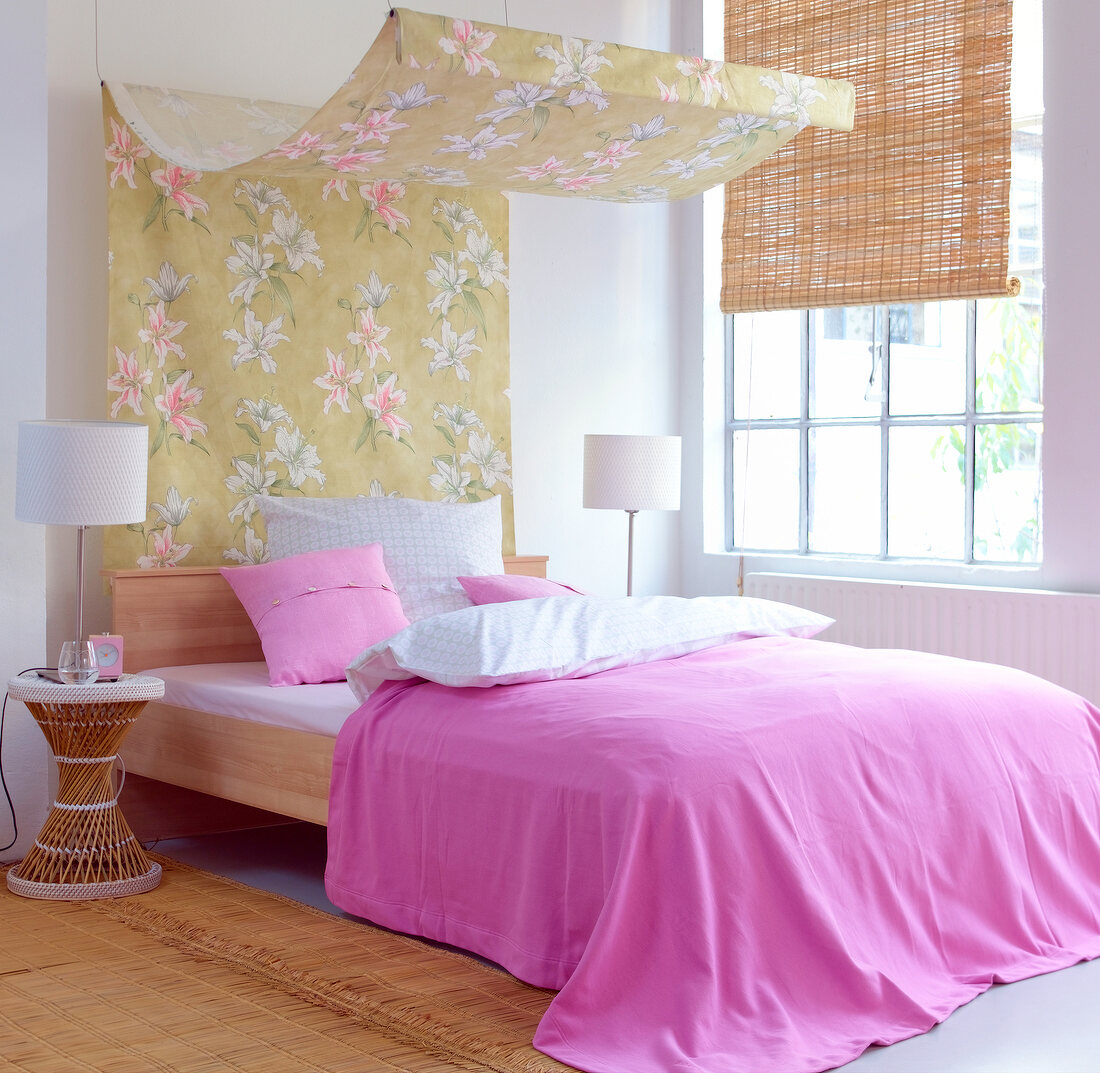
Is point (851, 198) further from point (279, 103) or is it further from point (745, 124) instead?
point (279, 103)

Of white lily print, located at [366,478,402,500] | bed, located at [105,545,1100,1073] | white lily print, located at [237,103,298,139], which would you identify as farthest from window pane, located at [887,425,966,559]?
white lily print, located at [237,103,298,139]

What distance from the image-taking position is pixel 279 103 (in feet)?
15.1

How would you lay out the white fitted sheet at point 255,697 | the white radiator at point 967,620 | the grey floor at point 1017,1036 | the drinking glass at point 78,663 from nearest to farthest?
the grey floor at point 1017,1036, the white fitted sheet at point 255,697, the drinking glass at point 78,663, the white radiator at point 967,620

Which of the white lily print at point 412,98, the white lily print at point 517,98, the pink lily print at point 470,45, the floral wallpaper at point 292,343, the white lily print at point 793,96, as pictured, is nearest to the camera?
the pink lily print at point 470,45

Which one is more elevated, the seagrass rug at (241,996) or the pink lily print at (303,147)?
the pink lily print at (303,147)

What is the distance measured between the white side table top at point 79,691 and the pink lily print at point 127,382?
3.25 ft

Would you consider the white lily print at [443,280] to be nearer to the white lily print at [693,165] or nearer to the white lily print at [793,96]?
the white lily print at [693,165]

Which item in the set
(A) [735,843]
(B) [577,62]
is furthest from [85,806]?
(B) [577,62]

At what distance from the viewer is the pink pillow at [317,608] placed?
13.0ft

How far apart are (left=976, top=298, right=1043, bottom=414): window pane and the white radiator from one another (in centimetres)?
72

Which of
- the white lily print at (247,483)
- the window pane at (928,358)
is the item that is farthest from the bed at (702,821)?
the window pane at (928,358)

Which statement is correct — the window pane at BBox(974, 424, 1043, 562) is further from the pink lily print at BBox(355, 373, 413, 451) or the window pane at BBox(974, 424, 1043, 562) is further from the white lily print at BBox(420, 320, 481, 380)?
the pink lily print at BBox(355, 373, 413, 451)

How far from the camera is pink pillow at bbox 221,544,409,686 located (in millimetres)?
3975

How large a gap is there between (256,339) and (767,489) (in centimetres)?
229
